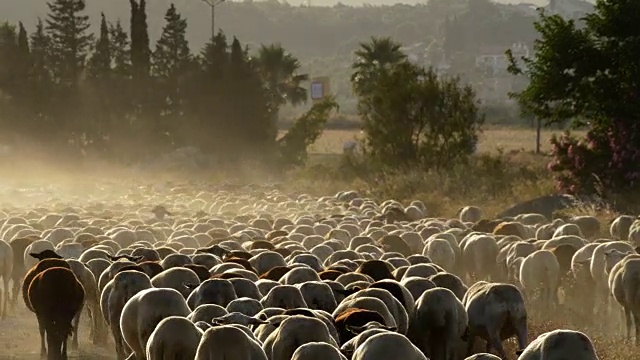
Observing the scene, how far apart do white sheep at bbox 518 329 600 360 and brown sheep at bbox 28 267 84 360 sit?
8249 mm

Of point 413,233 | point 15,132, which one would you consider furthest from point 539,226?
point 15,132

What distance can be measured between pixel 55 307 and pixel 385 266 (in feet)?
17.8

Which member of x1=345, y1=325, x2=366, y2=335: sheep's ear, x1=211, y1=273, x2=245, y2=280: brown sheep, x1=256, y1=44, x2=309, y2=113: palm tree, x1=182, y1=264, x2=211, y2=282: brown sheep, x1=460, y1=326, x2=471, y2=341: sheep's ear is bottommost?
x1=460, y1=326, x2=471, y2=341: sheep's ear

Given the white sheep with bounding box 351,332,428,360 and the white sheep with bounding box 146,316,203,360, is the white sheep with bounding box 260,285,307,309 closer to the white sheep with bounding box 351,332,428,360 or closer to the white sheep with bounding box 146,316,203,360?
the white sheep with bounding box 146,316,203,360

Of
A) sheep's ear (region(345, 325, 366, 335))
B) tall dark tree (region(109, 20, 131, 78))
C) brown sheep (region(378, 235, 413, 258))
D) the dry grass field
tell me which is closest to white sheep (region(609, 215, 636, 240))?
brown sheep (region(378, 235, 413, 258))

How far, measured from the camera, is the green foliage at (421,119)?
4775 centimetres

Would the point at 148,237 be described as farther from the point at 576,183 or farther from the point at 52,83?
the point at 52,83

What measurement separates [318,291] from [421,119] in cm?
3314

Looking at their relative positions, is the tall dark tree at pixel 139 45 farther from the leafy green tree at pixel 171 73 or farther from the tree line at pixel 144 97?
the leafy green tree at pixel 171 73

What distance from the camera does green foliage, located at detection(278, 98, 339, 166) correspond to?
6688 centimetres

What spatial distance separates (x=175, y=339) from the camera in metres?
13.1

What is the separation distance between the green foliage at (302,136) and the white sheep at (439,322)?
5088 centimetres

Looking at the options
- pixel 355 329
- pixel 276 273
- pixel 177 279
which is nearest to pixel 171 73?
pixel 276 273

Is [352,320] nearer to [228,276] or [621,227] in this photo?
[228,276]
